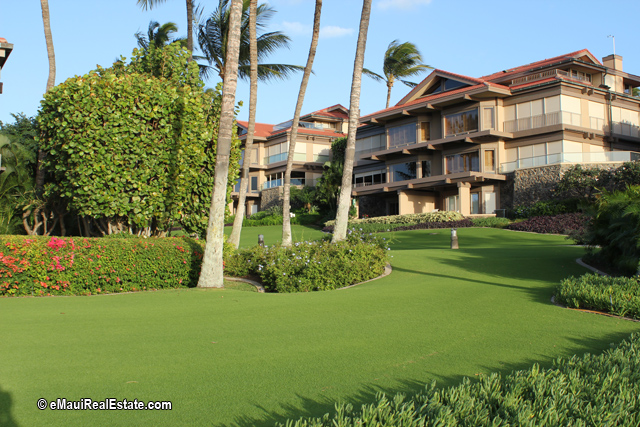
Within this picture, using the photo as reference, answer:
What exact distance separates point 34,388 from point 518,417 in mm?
4058

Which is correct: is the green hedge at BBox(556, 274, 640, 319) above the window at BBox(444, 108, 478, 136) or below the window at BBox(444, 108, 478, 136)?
below

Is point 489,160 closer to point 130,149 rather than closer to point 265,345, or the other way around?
point 130,149

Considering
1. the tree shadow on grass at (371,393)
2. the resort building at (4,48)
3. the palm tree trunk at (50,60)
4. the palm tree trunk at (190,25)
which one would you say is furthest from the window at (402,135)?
the tree shadow on grass at (371,393)

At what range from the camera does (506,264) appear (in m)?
14.3

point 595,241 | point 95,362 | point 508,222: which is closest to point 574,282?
point 595,241

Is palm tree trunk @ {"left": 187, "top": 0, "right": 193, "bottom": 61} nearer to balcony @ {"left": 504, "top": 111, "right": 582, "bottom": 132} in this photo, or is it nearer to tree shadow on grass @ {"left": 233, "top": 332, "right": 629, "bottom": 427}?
tree shadow on grass @ {"left": 233, "top": 332, "right": 629, "bottom": 427}

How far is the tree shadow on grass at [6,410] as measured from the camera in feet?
13.2

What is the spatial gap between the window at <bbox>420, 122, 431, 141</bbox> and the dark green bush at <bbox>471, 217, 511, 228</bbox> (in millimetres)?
10370

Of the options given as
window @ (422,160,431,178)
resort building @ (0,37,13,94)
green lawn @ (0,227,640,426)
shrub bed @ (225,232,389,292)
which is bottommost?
green lawn @ (0,227,640,426)

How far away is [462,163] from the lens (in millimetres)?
37875

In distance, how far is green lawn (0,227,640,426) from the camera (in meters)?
4.59

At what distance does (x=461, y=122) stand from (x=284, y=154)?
18.3 m

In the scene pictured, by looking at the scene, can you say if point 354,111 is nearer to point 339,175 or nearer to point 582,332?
point 582,332

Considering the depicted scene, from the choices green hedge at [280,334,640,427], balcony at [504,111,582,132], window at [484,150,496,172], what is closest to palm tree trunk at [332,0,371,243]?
green hedge at [280,334,640,427]
